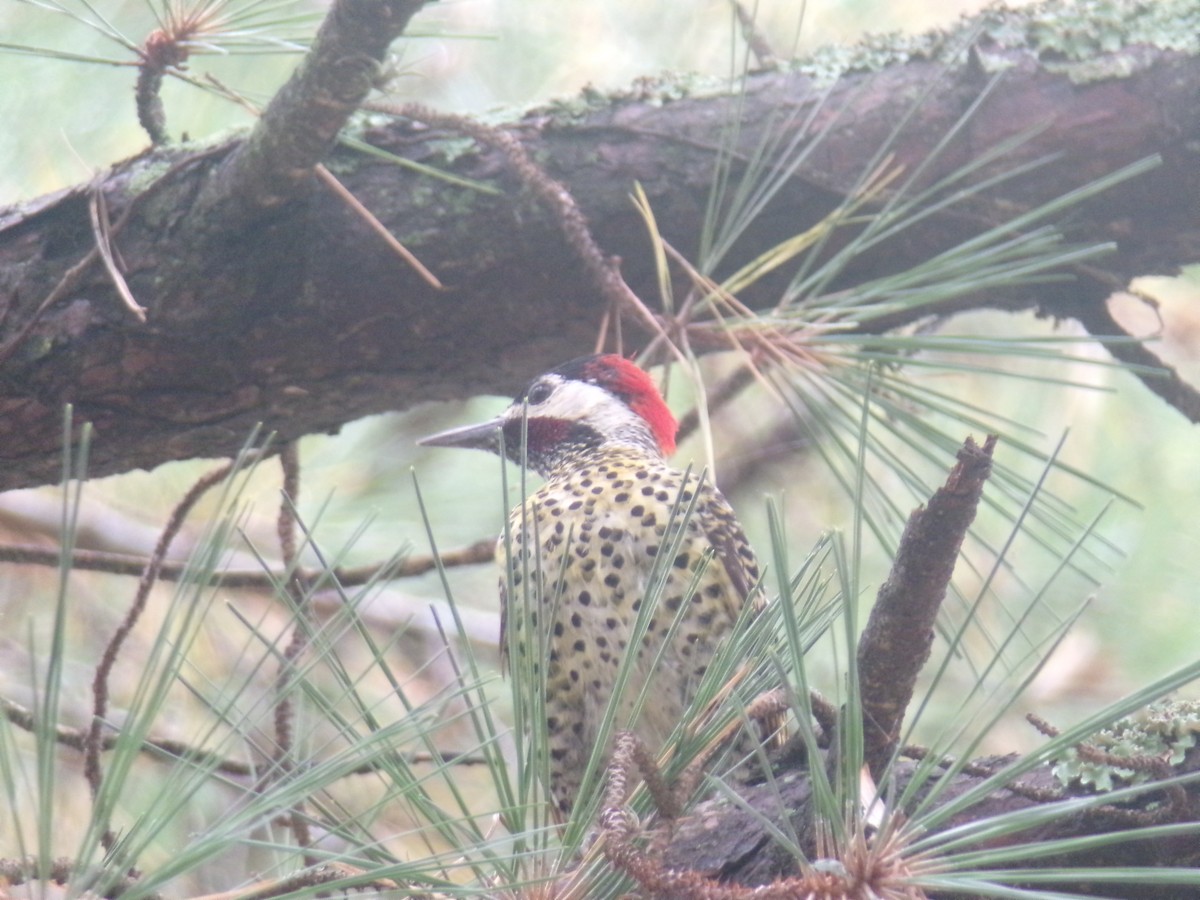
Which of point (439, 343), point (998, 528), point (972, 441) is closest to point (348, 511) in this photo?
point (439, 343)

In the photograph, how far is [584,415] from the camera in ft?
6.65

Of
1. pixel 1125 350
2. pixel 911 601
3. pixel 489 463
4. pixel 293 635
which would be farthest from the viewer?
A: pixel 489 463

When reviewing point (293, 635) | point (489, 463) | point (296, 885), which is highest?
point (489, 463)

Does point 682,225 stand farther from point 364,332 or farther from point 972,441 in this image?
point 972,441

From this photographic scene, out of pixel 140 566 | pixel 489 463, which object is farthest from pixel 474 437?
pixel 489 463

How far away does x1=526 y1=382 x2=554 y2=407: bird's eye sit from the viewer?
200 centimetres

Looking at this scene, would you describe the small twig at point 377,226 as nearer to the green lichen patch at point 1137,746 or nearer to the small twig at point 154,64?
the small twig at point 154,64

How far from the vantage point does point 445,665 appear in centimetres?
272

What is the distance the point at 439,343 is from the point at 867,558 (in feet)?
4.15

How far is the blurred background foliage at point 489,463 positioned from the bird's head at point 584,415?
60 centimetres

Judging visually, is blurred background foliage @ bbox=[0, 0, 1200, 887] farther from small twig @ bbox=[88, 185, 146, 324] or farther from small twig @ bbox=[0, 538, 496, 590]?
small twig @ bbox=[88, 185, 146, 324]

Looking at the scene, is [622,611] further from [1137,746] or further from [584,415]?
[1137,746]

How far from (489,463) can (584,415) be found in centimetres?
93

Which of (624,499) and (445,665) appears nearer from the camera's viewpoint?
(624,499)
